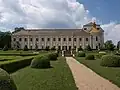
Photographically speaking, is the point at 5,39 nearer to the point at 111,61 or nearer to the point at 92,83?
the point at 111,61

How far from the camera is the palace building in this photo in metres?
91.9

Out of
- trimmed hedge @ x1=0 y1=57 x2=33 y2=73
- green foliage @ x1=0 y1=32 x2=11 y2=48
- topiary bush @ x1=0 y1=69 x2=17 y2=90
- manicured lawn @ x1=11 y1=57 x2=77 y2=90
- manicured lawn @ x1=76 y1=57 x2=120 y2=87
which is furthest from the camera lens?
green foliage @ x1=0 y1=32 x2=11 y2=48

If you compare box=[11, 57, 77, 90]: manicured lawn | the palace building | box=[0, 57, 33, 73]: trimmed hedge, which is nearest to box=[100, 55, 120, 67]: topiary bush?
box=[0, 57, 33, 73]: trimmed hedge

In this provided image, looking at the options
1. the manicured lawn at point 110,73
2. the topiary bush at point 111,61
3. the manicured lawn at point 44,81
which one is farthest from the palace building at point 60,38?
the manicured lawn at point 44,81

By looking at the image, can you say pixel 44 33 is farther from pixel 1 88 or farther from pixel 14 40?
pixel 1 88

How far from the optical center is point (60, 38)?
93.2 m

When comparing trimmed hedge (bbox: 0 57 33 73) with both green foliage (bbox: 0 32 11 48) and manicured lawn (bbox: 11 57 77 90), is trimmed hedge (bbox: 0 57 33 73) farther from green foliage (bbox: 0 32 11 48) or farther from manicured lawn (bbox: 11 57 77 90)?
green foliage (bbox: 0 32 11 48)

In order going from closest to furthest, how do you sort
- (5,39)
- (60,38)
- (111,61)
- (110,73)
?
(110,73), (111,61), (5,39), (60,38)

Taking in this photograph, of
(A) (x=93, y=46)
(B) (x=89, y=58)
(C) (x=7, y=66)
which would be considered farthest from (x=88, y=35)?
(C) (x=7, y=66)

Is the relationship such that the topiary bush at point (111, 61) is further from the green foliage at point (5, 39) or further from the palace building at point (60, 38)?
the green foliage at point (5, 39)

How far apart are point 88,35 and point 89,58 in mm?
56025

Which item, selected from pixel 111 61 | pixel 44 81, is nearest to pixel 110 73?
pixel 44 81

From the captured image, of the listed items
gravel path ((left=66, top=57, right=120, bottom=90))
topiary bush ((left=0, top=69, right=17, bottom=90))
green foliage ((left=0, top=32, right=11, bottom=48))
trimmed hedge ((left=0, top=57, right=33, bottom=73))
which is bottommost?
gravel path ((left=66, top=57, right=120, bottom=90))

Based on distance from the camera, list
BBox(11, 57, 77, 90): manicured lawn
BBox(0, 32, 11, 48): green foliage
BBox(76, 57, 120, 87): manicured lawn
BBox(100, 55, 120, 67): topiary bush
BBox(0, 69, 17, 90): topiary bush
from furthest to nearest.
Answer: BBox(0, 32, 11, 48): green foliage → BBox(100, 55, 120, 67): topiary bush → BBox(76, 57, 120, 87): manicured lawn → BBox(11, 57, 77, 90): manicured lawn → BBox(0, 69, 17, 90): topiary bush
